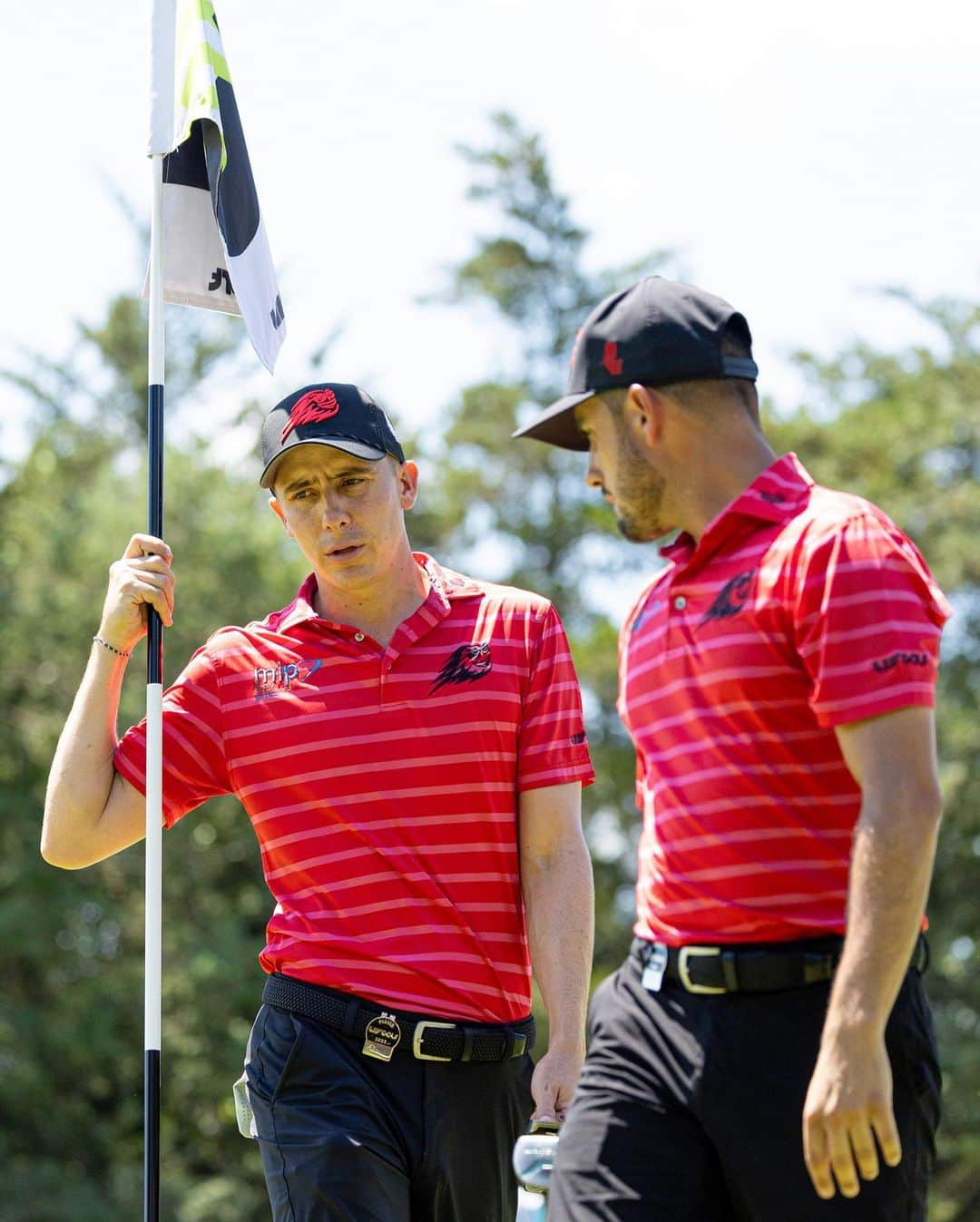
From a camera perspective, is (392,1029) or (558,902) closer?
(392,1029)

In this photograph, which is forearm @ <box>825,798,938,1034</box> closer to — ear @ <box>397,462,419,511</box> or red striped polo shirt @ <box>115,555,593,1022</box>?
red striped polo shirt @ <box>115,555,593,1022</box>

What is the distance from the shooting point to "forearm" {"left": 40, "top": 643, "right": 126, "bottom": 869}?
14.9ft

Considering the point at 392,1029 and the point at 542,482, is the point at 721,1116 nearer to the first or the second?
the point at 392,1029

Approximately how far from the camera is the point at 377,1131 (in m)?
4.11

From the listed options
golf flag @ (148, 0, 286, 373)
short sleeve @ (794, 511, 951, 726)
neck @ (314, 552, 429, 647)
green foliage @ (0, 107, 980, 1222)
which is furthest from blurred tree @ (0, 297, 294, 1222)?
short sleeve @ (794, 511, 951, 726)

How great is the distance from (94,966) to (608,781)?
6762 millimetres

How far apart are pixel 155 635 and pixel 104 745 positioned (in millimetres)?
293

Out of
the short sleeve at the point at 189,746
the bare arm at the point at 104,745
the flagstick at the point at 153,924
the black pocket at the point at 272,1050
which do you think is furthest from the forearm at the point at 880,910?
the bare arm at the point at 104,745

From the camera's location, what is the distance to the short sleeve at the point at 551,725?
4.38 metres

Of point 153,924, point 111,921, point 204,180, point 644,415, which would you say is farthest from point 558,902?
point 111,921

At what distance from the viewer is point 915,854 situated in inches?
113

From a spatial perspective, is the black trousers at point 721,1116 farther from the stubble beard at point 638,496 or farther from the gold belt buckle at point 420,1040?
the gold belt buckle at point 420,1040

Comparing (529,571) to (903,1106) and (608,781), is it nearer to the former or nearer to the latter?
(608,781)

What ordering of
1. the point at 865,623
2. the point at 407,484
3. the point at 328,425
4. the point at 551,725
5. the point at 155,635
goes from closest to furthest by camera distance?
the point at 865,623 → the point at 551,725 → the point at 328,425 → the point at 155,635 → the point at 407,484
